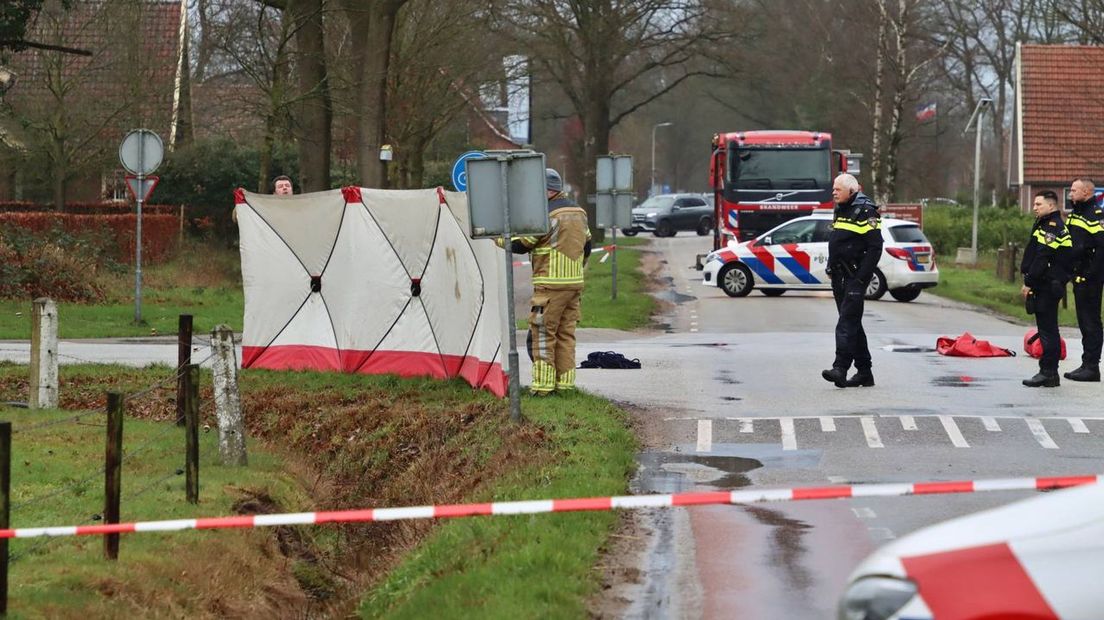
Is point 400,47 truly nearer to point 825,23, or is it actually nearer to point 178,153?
point 178,153

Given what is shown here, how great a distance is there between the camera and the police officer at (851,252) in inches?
545

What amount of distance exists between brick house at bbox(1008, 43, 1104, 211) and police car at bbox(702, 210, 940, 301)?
2407cm

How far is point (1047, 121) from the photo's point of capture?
2146 inches

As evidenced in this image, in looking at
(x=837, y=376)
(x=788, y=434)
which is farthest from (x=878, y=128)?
(x=788, y=434)

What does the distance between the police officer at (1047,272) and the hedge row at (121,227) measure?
2033 centimetres

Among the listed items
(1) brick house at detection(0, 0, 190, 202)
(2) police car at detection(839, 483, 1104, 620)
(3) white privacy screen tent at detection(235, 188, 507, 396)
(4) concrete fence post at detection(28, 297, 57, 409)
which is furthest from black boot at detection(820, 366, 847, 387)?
(1) brick house at detection(0, 0, 190, 202)

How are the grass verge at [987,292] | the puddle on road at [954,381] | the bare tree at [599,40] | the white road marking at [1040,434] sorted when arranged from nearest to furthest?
the white road marking at [1040,434], the puddle on road at [954,381], the grass verge at [987,292], the bare tree at [599,40]

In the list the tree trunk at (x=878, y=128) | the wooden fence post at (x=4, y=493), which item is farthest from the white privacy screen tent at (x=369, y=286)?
the tree trunk at (x=878, y=128)

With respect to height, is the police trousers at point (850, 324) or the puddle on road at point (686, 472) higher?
the police trousers at point (850, 324)

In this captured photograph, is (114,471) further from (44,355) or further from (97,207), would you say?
(97,207)

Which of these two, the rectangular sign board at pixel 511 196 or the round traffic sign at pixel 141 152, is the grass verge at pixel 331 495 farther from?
the round traffic sign at pixel 141 152

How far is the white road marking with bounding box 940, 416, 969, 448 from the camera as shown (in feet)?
36.5

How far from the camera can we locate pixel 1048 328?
14242 mm

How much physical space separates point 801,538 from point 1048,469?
2767 mm
